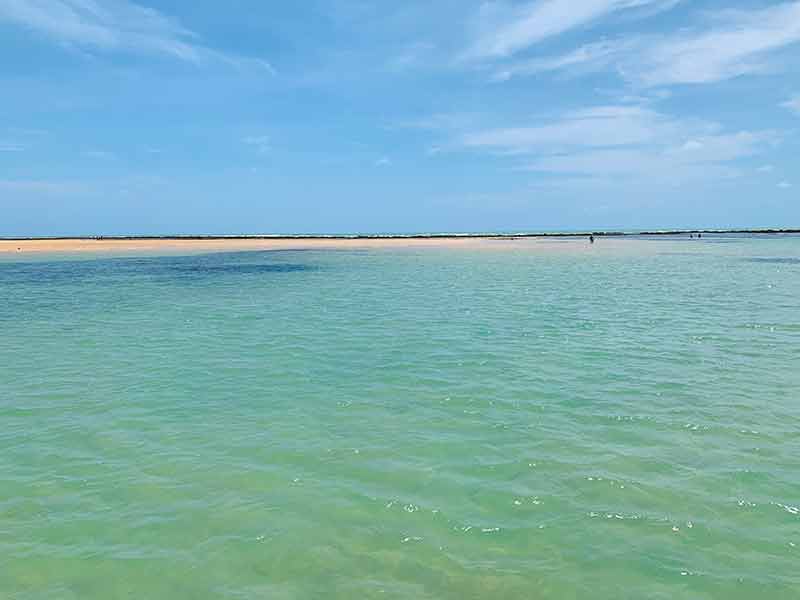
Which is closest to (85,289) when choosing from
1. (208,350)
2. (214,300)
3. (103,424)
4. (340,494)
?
(214,300)

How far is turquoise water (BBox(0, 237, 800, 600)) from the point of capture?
6691 mm

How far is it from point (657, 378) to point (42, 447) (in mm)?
14352

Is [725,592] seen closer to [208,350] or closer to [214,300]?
[208,350]

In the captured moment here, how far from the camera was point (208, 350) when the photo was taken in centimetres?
1864

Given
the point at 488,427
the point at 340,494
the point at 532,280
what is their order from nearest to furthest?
1. the point at 340,494
2. the point at 488,427
3. the point at 532,280

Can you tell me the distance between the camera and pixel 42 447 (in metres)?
10.4

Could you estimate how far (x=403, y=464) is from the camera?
9.56 meters

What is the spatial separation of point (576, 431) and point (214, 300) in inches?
1015

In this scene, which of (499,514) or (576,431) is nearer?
(499,514)

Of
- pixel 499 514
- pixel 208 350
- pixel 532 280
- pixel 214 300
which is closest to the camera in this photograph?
pixel 499 514

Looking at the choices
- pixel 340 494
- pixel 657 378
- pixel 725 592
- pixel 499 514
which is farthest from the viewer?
pixel 657 378

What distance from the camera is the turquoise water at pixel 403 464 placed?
263 inches

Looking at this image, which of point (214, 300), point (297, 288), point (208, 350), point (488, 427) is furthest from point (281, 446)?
point (297, 288)

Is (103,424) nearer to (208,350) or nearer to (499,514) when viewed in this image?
(208,350)
